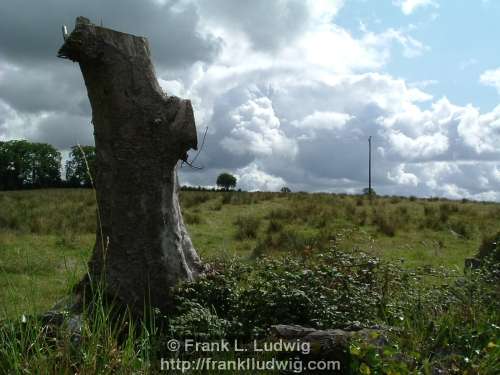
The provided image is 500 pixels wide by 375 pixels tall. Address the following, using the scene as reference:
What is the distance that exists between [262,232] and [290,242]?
3.26m

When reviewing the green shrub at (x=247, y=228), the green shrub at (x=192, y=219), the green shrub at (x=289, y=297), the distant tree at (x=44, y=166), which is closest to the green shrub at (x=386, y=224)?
the green shrub at (x=247, y=228)

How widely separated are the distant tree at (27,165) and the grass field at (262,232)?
28.0m

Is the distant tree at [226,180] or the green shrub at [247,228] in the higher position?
the distant tree at [226,180]

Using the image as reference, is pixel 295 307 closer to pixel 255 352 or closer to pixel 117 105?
pixel 255 352

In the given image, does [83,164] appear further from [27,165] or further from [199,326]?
[27,165]

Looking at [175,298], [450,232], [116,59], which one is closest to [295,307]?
[175,298]

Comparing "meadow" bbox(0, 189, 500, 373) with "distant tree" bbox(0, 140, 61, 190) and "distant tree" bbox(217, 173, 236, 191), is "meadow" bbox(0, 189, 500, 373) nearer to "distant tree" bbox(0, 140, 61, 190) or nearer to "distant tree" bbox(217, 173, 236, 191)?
"distant tree" bbox(0, 140, 61, 190)

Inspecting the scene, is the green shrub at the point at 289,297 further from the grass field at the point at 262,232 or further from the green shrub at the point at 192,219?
the green shrub at the point at 192,219

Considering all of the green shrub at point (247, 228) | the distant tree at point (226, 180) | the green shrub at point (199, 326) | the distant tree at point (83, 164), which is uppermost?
the distant tree at point (226, 180)

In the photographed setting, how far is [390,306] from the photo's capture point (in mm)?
6020

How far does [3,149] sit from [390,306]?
70867mm

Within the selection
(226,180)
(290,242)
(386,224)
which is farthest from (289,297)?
(226,180)

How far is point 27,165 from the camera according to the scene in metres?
63.2

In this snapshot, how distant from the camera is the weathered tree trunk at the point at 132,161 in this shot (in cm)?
645
